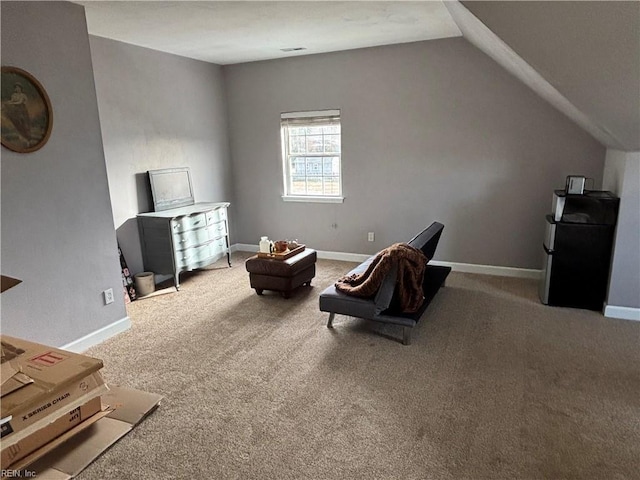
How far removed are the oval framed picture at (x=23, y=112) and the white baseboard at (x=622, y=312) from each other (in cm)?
462

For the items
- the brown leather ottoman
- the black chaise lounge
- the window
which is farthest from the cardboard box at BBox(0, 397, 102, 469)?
the window

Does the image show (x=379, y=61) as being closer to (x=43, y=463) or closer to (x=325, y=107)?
(x=325, y=107)

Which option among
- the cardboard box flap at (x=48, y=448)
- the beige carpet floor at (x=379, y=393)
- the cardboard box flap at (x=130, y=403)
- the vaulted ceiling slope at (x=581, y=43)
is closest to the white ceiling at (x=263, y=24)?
the vaulted ceiling slope at (x=581, y=43)

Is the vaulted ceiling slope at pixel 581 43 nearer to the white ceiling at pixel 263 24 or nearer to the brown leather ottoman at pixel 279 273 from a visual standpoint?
the white ceiling at pixel 263 24

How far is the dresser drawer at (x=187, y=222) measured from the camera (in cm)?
436

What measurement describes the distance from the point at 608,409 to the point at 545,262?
5.64ft

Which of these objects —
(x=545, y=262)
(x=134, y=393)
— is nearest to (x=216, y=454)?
(x=134, y=393)

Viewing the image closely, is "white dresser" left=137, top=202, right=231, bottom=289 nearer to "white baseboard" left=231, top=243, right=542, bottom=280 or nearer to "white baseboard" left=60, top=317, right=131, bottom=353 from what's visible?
"white baseboard" left=60, top=317, right=131, bottom=353

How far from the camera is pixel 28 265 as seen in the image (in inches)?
111

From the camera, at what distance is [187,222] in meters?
4.51

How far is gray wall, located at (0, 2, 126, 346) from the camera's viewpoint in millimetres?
2725

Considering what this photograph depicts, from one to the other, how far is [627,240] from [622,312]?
62cm

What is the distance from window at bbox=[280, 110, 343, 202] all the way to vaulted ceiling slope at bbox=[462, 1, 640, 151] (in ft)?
9.89

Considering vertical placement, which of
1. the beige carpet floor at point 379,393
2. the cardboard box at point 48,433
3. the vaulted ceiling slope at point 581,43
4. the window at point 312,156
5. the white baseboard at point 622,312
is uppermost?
the vaulted ceiling slope at point 581,43
